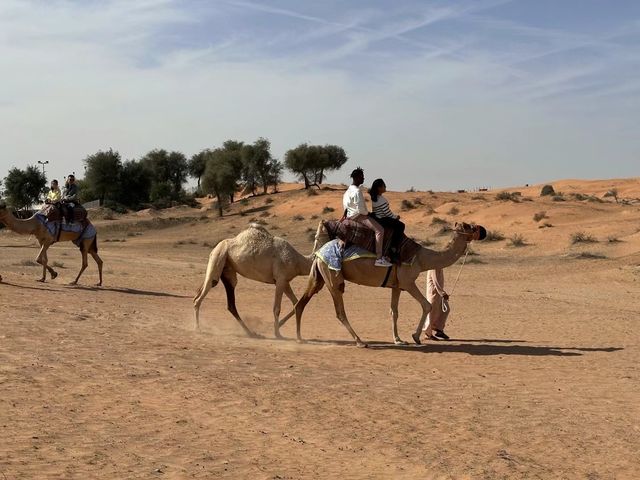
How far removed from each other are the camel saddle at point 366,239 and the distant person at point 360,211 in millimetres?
85

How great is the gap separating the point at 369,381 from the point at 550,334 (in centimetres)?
597

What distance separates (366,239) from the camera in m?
12.0

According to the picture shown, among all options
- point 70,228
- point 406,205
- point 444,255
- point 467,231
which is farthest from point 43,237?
point 406,205

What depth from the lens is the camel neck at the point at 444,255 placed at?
12320 mm

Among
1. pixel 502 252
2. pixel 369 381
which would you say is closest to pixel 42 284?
pixel 369 381

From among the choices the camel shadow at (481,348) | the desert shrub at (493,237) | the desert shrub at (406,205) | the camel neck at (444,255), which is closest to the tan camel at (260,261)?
the camel shadow at (481,348)

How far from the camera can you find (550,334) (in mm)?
Result: 14156

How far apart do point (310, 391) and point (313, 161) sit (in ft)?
213

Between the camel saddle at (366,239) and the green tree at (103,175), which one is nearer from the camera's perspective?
the camel saddle at (366,239)

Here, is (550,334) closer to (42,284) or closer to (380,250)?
(380,250)

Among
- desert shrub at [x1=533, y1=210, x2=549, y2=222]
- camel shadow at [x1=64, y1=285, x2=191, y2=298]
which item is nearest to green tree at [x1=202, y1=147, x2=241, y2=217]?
desert shrub at [x1=533, y1=210, x2=549, y2=222]

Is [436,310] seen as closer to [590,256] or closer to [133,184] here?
[590,256]

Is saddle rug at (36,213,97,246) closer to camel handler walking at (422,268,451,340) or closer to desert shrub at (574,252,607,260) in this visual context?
camel handler walking at (422,268,451,340)

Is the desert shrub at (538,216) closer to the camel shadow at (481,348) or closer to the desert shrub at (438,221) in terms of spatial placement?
the desert shrub at (438,221)
